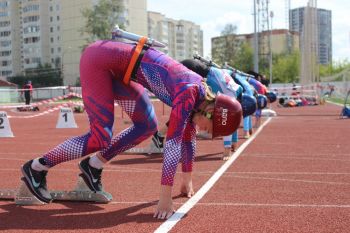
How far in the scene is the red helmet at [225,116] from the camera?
5004 millimetres

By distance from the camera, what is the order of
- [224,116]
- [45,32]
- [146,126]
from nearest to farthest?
[224,116] → [146,126] → [45,32]

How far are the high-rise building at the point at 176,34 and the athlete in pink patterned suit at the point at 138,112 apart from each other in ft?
411

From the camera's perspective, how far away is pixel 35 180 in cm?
541

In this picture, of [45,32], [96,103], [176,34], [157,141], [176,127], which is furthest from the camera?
[176,34]

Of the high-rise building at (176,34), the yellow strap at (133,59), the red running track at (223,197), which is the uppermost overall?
the high-rise building at (176,34)

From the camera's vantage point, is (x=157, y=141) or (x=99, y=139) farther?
(x=157, y=141)

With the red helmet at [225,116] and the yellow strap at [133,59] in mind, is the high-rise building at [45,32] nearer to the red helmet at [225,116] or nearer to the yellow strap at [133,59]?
the yellow strap at [133,59]

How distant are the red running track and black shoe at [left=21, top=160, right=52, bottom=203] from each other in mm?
156

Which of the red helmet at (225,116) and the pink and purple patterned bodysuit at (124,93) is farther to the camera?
the red helmet at (225,116)

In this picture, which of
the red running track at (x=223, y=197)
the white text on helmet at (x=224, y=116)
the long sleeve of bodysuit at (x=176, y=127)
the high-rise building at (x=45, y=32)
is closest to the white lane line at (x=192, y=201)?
the red running track at (x=223, y=197)

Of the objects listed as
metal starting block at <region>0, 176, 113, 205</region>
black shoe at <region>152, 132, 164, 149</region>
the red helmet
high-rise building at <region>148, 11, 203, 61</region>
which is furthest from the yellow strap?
high-rise building at <region>148, 11, 203, 61</region>

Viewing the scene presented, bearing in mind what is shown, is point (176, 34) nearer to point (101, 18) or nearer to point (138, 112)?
point (101, 18)

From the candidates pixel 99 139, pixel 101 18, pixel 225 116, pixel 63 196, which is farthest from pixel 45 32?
pixel 225 116

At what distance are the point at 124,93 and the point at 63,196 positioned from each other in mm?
1330
